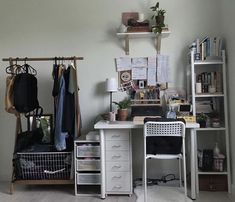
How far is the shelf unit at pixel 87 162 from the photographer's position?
3113 mm

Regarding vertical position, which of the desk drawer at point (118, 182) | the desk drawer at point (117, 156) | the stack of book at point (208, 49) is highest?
the stack of book at point (208, 49)

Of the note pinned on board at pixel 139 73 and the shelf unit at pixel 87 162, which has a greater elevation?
the note pinned on board at pixel 139 73

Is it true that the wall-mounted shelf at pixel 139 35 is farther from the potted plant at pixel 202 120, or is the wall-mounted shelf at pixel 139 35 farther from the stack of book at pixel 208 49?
the potted plant at pixel 202 120

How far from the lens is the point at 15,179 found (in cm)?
325

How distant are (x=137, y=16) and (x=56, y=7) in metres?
1.06

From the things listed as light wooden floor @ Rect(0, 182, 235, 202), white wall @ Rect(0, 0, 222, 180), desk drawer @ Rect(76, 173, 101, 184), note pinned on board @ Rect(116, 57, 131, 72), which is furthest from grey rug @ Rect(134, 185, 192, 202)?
note pinned on board @ Rect(116, 57, 131, 72)

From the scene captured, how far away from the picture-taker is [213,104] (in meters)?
3.42

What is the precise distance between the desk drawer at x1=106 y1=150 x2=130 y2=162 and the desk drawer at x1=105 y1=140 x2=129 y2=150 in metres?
0.04

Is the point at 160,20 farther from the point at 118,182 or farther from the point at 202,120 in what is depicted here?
the point at 118,182

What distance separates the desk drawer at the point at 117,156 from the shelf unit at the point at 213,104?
0.84 m

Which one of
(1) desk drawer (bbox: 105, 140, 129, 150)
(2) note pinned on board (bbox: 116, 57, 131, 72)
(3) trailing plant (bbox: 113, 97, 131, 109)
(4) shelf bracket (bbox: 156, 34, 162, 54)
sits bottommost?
(1) desk drawer (bbox: 105, 140, 129, 150)

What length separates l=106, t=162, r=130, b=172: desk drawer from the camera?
121 inches

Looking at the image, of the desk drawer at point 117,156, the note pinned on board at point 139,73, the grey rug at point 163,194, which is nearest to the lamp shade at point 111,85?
the note pinned on board at point 139,73

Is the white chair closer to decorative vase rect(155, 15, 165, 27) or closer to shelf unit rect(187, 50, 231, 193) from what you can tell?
shelf unit rect(187, 50, 231, 193)
